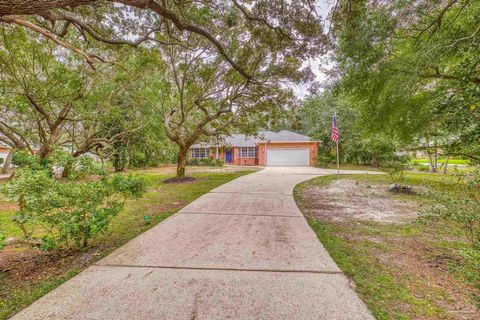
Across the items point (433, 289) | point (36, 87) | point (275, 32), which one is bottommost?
point (433, 289)

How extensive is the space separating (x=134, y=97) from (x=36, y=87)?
5.33m

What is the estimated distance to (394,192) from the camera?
28.2 feet

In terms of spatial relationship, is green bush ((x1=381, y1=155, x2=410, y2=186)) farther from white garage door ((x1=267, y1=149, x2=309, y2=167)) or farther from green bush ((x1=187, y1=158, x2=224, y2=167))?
green bush ((x1=187, y1=158, x2=224, y2=167))

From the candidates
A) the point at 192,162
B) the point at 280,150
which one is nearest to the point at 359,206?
the point at 280,150

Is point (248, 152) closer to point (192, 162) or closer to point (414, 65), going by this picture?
point (192, 162)

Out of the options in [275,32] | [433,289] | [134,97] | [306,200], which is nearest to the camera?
[433,289]

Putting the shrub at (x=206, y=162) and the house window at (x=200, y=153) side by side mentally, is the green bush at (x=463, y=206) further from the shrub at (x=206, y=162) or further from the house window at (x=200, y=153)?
the house window at (x=200, y=153)

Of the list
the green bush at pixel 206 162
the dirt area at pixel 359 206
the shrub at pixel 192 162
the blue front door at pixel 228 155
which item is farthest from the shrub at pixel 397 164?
the blue front door at pixel 228 155

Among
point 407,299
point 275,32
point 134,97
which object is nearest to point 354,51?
point 275,32

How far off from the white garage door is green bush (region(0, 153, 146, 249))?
70.5 feet

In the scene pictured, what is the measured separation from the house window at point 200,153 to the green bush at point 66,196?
2615cm

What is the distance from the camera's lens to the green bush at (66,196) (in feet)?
8.75

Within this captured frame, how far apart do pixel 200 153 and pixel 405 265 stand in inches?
1106

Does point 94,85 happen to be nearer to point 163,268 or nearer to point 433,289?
point 163,268
